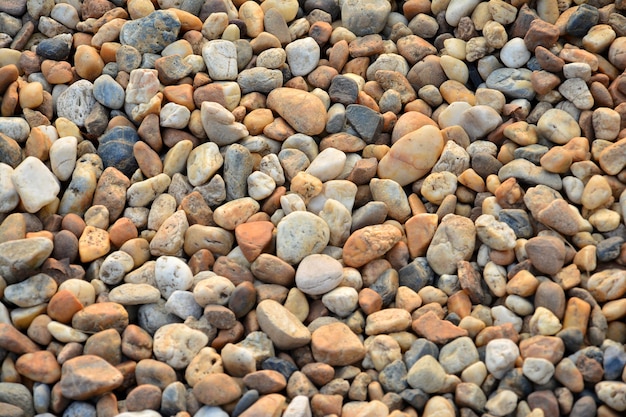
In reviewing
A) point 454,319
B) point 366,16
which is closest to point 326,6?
point 366,16

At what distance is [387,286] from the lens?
181 cm

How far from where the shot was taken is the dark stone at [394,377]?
5.29ft

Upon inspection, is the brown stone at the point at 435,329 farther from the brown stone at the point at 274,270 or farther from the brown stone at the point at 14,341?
the brown stone at the point at 14,341

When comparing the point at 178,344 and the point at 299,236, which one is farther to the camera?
the point at 299,236

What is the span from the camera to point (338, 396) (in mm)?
1597

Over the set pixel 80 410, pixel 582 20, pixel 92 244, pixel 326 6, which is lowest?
pixel 80 410

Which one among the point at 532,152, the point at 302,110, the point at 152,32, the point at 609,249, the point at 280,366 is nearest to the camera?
the point at 280,366

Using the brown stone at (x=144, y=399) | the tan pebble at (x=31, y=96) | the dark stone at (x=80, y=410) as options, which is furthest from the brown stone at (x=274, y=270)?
the tan pebble at (x=31, y=96)

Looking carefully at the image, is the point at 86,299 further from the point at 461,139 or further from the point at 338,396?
the point at 461,139

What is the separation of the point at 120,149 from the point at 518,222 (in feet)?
3.60

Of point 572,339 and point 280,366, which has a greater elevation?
point 572,339

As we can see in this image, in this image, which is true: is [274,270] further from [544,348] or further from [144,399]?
[544,348]

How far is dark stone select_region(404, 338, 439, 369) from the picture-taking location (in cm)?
165

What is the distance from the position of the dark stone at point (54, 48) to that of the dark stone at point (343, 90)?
0.83 meters
